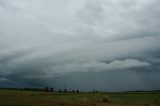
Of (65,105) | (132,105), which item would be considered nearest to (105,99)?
(132,105)

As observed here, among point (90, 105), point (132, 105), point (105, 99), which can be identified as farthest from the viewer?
point (105, 99)

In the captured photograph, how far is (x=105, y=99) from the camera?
73.7 metres

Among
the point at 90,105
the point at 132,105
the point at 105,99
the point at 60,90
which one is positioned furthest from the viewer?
the point at 60,90

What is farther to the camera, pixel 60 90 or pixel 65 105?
pixel 60 90

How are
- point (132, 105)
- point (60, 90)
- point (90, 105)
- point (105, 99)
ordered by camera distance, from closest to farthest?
1. point (90, 105)
2. point (132, 105)
3. point (105, 99)
4. point (60, 90)

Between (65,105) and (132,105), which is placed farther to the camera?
(132,105)

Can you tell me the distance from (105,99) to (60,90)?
117168mm

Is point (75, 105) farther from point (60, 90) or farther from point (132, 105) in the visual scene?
point (60, 90)

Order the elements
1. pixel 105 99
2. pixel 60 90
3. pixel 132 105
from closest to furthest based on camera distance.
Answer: pixel 132 105, pixel 105 99, pixel 60 90

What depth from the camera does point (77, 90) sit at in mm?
189125

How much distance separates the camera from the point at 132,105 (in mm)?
57875

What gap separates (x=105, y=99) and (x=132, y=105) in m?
16.3

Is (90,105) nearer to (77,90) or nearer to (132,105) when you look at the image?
(132,105)

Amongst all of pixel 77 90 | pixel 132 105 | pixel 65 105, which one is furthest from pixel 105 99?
pixel 77 90
